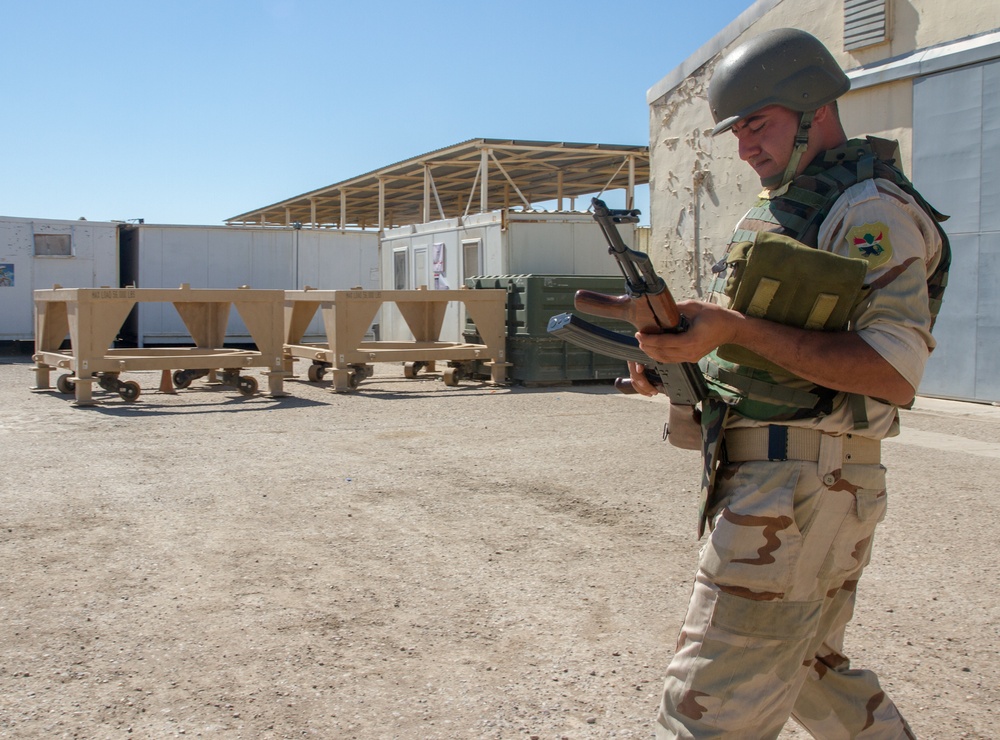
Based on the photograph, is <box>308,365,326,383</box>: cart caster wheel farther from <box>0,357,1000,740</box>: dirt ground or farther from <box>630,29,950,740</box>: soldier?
<box>630,29,950,740</box>: soldier

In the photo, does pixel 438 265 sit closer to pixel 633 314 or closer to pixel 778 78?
pixel 778 78

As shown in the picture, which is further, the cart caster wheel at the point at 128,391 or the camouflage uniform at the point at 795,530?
the cart caster wheel at the point at 128,391

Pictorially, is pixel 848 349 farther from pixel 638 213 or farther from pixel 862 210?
pixel 638 213

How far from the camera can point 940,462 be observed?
7.30 metres

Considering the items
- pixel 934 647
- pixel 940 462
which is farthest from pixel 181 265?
pixel 934 647

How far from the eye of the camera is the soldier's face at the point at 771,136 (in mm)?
2275

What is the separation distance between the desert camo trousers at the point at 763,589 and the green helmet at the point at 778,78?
82 centimetres

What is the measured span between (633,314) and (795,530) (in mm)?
577

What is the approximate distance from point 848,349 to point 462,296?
10.9m

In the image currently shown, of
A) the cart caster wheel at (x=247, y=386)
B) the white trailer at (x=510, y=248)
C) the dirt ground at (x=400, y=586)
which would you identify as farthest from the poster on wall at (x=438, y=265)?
the dirt ground at (x=400, y=586)

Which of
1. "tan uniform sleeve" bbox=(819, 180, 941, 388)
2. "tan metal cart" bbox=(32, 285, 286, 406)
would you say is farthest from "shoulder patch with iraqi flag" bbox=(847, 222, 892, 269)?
"tan metal cart" bbox=(32, 285, 286, 406)

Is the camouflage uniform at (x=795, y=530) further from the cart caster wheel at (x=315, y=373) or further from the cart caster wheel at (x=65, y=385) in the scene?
the cart caster wheel at (x=315, y=373)

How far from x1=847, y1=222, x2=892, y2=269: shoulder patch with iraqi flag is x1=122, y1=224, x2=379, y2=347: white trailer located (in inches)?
765

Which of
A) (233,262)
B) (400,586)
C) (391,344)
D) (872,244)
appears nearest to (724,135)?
(391,344)
